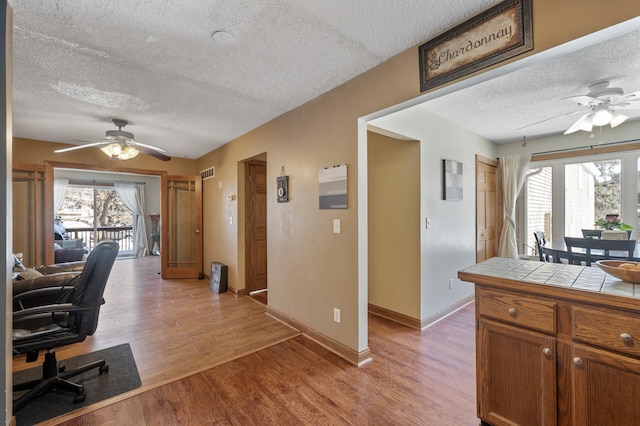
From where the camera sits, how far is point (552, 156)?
415 cm

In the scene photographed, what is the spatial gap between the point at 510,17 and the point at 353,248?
180 centimetres

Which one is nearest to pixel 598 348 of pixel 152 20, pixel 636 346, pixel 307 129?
pixel 636 346

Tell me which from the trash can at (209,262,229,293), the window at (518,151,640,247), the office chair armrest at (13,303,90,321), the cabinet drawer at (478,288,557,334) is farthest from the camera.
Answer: the trash can at (209,262,229,293)

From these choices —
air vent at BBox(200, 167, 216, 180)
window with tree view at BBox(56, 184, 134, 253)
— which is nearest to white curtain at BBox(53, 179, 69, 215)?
window with tree view at BBox(56, 184, 134, 253)

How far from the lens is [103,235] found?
27.2 feet

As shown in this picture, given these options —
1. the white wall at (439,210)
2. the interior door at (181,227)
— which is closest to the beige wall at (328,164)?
the white wall at (439,210)

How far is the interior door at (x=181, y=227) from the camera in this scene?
5.45 meters

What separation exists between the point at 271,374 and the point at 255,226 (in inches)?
103

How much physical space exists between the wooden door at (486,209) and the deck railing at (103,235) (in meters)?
8.89

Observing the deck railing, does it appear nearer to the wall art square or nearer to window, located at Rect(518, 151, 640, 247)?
the wall art square

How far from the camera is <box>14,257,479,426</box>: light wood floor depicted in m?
1.75

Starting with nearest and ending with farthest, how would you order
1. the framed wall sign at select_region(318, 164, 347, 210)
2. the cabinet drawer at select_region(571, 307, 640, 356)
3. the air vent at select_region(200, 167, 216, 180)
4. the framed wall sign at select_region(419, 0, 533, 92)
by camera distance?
the cabinet drawer at select_region(571, 307, 640, 356) → the framed wall sign at select_region(419, 0, 533, 92) → the framed wall sign at select_region(318, 164, 347, 210) → the air vent at select_region(200, 167, 216, 180)

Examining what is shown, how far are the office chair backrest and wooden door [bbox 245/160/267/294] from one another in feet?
7.98

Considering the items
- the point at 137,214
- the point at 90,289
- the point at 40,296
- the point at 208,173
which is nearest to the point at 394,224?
the point at 90,289
